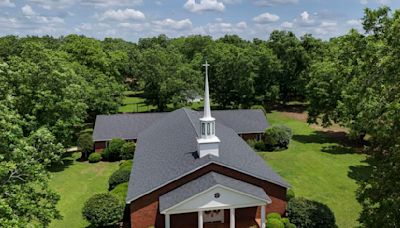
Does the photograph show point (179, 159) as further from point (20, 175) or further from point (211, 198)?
point (20, 175)

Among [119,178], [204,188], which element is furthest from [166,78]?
[204,188]

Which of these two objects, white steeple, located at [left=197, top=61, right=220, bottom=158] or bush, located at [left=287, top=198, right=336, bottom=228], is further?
white steeple, located at [left=197, top=61, right=220, bottom=158]

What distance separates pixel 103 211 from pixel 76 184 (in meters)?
11.1

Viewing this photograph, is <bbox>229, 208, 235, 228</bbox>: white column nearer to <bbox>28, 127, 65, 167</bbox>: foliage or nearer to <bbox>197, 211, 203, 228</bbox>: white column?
<bbox>197, 211, 203, 228</bbox>: white column

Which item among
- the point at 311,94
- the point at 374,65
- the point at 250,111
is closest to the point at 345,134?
the point at 311,94

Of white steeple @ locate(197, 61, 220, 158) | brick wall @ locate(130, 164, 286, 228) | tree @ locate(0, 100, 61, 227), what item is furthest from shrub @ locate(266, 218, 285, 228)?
tree @ locate(0, 100, 61, 227)

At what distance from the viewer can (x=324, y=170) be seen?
110 ft

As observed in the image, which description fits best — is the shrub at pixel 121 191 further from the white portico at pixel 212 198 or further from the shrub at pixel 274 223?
the shrub at pixel 274 223

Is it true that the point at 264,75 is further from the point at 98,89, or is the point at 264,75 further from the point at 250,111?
the point at 98,89

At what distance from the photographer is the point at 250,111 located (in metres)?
45.7

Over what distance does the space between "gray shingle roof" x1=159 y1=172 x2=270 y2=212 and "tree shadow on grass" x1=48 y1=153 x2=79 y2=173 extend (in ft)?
55.8

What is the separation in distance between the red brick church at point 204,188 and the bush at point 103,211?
0.95 meters

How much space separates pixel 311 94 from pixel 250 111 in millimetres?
8845

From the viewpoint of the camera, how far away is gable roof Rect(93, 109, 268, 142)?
39941 mm
